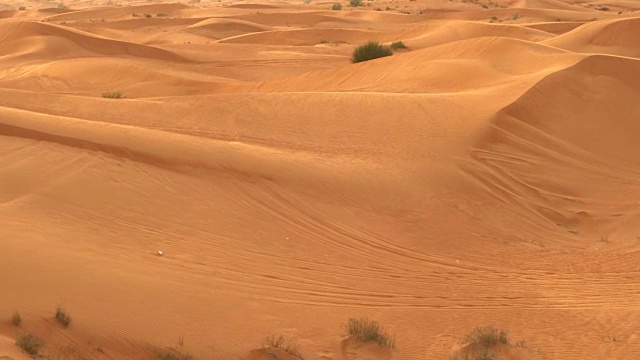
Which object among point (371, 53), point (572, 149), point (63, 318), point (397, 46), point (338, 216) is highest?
point (63, 318)

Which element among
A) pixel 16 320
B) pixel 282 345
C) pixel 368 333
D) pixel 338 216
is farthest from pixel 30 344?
pixel 338 216

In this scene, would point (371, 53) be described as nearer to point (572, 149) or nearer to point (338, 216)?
point (572, 149)

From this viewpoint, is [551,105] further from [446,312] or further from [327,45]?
[327,45]

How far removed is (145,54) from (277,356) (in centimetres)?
2392

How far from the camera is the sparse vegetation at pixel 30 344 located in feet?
22.7

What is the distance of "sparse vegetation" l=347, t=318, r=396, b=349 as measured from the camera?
8.62 metres

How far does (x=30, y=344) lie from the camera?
6973 mm

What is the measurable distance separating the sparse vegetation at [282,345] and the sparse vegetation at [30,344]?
2020 millimetres

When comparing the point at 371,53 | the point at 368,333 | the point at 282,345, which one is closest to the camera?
the point at 282,345

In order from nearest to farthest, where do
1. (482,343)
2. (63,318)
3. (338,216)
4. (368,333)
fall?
1. (63,318)
2. (368,333)
3. (482,343)
4. (338,216)

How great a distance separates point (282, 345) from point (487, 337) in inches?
80.7

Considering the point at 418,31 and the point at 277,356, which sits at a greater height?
the point at 277,356

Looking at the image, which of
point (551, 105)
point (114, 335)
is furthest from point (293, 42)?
point (114, 335)

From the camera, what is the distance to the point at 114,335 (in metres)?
7.68
